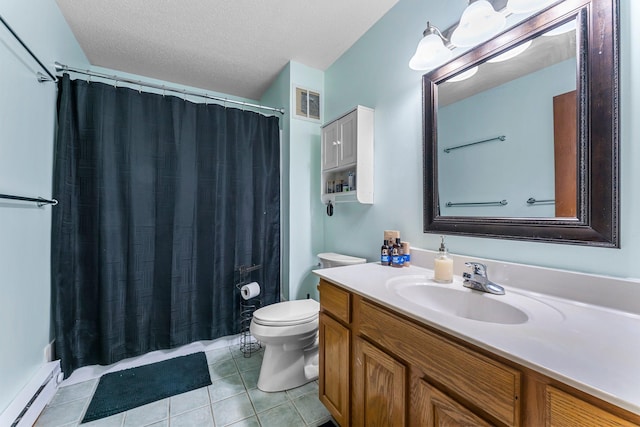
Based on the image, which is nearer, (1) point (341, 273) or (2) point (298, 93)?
(1) point (341, 273)

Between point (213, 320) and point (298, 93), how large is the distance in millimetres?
1953

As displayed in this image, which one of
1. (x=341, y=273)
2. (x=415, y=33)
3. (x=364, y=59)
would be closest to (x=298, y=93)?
(x=364, y=59)

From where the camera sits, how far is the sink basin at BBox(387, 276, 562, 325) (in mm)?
799

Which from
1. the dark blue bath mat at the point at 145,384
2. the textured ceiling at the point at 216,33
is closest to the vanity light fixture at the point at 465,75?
the textured ceiling at the point at 216,33

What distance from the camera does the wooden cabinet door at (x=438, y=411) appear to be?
2.11 feet

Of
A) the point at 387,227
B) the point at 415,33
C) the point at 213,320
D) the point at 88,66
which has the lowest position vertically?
the point at 213,320

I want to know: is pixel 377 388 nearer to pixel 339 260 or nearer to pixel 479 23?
pixel 339 260

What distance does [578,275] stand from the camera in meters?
0.82

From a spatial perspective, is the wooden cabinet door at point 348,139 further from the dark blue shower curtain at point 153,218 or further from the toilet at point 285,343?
the toilet at point 285,343

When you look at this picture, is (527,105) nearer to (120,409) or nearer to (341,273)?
(341,273)

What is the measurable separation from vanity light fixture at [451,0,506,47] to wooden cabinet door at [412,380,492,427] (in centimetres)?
128

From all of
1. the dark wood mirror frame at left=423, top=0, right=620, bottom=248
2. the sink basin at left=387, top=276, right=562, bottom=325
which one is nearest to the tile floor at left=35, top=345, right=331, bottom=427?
the sink basin at left=387, top=276, right=562, bottom=325

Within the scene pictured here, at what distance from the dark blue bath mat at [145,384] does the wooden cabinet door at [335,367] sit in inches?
33.5

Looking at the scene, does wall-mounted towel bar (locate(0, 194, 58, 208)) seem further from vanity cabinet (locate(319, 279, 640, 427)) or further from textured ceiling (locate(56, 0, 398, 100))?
vanity cabinet (locate(319, 279, 640, 427))
